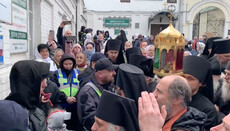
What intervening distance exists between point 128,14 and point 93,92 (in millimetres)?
19762

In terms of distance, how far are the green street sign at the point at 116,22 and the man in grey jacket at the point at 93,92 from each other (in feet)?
62.2

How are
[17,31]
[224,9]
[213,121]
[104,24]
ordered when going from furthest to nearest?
[104,24] < [224,9] < [17,31] < [213,121]

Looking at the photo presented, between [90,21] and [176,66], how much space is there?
805 inches

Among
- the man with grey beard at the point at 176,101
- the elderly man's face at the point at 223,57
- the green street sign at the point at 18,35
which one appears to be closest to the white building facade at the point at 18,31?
the green street sign at the point at 18,35

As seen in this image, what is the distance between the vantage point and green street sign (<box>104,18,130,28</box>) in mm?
21641

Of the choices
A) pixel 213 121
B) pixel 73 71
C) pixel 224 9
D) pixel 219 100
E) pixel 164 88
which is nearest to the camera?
pixel 164 88

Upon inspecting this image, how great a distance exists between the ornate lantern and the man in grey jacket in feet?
2.85

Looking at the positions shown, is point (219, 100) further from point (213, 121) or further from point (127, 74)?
point (127, 74)

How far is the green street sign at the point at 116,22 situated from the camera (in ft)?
71.0

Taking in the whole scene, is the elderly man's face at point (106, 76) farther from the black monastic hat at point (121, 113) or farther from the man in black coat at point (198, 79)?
the black monastic hat at point (121, 113)

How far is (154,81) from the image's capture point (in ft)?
11.0

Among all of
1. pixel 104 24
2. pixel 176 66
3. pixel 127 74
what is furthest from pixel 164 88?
pixel 104 24

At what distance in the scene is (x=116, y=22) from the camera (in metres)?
21.8

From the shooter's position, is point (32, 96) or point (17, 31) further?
point (17, 31)
